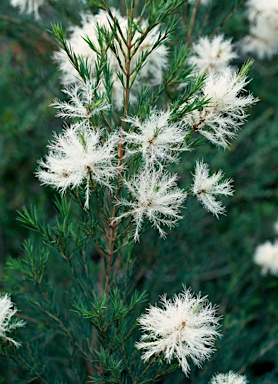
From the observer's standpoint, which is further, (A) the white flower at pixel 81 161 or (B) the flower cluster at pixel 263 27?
(B) the flower cluster at pixel 263 27

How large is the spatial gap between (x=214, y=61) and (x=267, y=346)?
0.80 m

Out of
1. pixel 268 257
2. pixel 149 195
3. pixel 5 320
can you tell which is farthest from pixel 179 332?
pixel 268 257

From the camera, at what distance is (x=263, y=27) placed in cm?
154

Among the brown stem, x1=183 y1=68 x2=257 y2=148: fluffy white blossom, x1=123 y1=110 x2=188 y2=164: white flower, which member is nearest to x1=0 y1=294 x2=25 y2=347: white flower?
the brown stem

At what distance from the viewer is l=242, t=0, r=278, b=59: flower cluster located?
4.80 feet

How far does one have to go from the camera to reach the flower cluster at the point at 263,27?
146cm

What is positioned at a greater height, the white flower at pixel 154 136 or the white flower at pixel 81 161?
the white flower at pixel 154 136

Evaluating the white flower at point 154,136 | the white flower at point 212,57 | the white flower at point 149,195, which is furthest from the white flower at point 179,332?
the white flower at point 212,57

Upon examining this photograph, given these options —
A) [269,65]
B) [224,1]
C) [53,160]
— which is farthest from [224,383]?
[269,65]

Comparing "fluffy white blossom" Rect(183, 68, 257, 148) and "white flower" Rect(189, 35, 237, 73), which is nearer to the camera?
"fluffy white blossom" Rect(183, 68, 257, 148)

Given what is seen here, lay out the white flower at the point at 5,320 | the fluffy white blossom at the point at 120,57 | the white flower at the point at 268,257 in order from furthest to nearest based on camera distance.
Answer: the white flower at the point at 268,257 < the fluffy white blossom at the point at 120,57 < the white flower at the point at 5,320

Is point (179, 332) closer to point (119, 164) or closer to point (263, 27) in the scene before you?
point (119, 164)

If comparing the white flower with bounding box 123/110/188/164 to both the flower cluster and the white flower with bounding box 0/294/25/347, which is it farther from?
the flower cluster

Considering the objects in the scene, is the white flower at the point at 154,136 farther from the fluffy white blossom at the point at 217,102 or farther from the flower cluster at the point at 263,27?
the flower cluster at the point at 263,27
